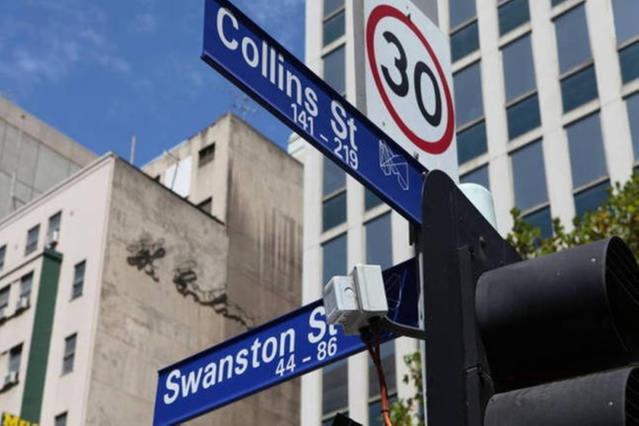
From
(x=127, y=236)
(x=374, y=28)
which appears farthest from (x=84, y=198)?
(x=374, y=28)

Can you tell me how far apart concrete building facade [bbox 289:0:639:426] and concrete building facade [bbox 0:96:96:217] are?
2673cm

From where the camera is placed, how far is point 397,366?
90.9 ft

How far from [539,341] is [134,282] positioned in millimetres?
41187

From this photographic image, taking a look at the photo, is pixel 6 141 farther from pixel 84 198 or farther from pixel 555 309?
pixel 555 309

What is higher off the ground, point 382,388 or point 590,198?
point 590,198

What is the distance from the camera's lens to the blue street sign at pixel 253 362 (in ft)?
19.2

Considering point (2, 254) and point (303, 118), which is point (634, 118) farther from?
point (2, 254)

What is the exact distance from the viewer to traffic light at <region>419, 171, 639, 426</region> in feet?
8.75

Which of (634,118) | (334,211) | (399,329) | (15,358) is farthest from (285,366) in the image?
(15,358)

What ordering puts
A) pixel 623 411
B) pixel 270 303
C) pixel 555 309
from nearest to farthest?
pixel 623 411
pixel 555 309
pixel 270 303

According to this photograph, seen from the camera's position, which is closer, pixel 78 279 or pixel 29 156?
pixel 78 279

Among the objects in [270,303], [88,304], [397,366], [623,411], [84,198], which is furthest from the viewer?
[270,303]

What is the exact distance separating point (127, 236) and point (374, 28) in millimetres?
39136

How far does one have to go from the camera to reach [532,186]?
27359mm
